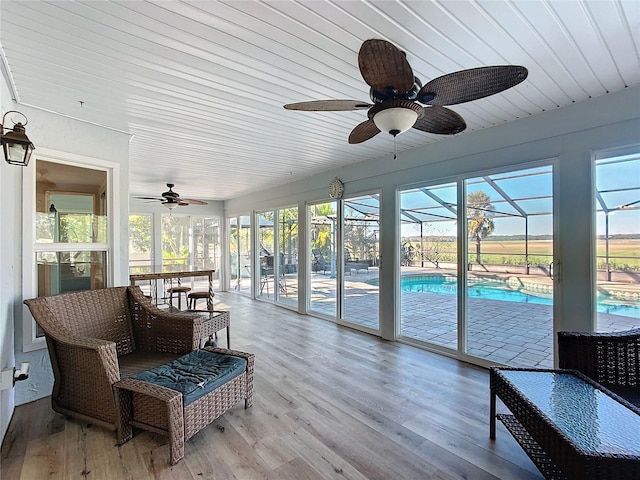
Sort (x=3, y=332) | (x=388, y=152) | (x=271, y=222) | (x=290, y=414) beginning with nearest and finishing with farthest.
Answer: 1. (x=3, y=332)
2. (x=290, y=414)
3. (x=388, y=152)
4. (x=271, y=222)

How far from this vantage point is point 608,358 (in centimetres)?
209

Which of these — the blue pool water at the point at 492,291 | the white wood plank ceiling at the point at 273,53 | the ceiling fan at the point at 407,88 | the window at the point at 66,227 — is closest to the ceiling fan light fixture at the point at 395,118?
the ceiling fan at the point at 407,88

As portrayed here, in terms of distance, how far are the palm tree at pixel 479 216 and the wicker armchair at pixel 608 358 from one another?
1.50 m

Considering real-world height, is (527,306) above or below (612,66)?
below

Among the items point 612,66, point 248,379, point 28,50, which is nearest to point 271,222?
point 248,379

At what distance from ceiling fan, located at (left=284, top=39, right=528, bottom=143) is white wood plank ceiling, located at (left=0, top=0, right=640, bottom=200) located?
38cm

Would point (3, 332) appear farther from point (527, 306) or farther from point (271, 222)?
point (271, 222)

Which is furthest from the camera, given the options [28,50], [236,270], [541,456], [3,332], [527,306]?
[236,270]

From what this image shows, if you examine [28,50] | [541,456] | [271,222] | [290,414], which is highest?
[28,50]

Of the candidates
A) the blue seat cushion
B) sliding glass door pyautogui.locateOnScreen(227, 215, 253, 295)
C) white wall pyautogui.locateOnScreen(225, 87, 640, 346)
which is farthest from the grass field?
sliding glass door pyautogui.locateOnScreen(227, 215, 253, 295)

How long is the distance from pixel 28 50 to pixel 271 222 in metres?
5.20

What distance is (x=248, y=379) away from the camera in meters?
2.55

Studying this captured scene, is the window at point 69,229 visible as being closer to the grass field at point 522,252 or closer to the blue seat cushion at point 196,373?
the blue seat cushion at point 196,373

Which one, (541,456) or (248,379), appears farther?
(248,379)
